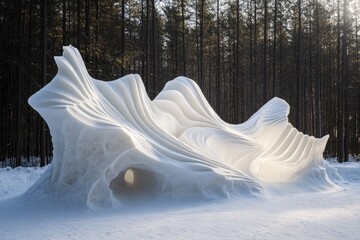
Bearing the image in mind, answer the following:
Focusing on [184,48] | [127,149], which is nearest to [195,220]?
[127,149]

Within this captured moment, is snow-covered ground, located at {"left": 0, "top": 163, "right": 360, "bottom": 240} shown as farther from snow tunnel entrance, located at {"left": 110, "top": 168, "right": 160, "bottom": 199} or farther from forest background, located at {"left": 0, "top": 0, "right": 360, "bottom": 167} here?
forest background, located at {"left": 0, "top": 0, "right": 360, "bottom": 167}

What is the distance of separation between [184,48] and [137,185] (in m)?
16.6

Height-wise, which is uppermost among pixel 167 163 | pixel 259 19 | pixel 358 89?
pixel 259 19

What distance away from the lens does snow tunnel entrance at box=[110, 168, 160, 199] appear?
26.8 ft

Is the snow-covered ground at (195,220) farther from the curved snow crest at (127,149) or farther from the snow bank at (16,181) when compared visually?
the snow bank at (16,181)

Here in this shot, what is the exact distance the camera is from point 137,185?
855cm

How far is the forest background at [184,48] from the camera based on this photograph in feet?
59.6

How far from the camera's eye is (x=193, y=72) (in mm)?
37906

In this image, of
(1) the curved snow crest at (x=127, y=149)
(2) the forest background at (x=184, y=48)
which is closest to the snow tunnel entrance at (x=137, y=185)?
(1) the curved snow crest at (x=127, y=149)

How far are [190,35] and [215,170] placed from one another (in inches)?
972

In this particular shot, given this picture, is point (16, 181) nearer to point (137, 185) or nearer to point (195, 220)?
point (137, 185)

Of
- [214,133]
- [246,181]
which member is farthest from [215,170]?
[214,133]

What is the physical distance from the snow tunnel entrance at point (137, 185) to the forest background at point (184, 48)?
7566mm

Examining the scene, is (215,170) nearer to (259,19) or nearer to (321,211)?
(321,211)
